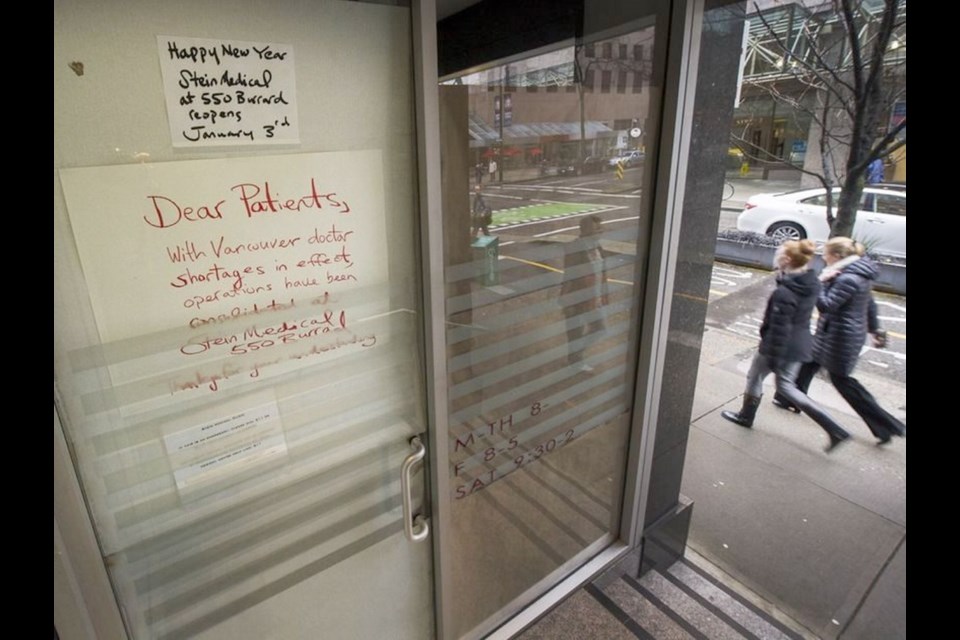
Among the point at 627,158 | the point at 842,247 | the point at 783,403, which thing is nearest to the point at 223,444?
the point at 627,158

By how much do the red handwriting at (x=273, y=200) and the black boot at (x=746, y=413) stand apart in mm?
3426

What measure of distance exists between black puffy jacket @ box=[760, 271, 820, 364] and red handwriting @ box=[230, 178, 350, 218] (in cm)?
251

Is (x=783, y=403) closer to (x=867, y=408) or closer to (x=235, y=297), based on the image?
(x=867, y=408)

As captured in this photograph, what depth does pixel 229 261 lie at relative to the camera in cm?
125

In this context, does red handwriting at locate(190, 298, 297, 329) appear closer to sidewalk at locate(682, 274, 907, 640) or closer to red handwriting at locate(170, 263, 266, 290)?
red handwriting at locate(170, 263, 266, 290)

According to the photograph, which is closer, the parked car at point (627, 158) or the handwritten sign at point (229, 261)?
the handwritten sign at point (229, 261)

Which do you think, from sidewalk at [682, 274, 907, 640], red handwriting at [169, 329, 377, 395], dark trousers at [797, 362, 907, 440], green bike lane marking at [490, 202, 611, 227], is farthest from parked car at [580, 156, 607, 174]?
dark trousers at [797, 362, 907, 440]

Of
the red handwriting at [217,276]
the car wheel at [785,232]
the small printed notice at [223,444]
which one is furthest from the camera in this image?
the car wheel at [785,232]

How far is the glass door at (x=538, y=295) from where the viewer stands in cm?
164

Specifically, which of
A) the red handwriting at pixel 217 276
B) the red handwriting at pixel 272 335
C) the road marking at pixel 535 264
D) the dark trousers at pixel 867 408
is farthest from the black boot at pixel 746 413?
the red handwriting at pixel 217 276

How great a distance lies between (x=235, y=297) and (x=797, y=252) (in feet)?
8.65

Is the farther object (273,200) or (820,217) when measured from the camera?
(820,217)

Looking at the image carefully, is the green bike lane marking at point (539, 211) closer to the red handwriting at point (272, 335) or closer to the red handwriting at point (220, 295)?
the red handwriting at point (272, 335)

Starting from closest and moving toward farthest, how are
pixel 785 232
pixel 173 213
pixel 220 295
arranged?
1. pixel 173 213
2. pixel 220 295
3. pixel 785 232
